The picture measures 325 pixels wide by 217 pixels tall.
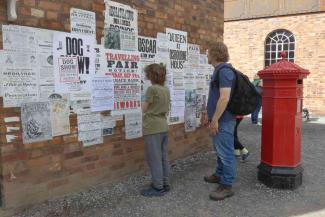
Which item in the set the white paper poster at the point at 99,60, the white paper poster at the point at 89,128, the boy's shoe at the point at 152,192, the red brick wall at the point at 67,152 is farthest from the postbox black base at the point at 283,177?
the white paper poster at the point at 99,60

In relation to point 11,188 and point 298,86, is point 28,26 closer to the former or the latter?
point 11,188

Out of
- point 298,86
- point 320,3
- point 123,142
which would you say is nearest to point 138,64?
point 123,142

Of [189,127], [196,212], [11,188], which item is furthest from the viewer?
[189,127]

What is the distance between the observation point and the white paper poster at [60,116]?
13.8 ft

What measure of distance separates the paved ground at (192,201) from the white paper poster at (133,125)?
585 mm

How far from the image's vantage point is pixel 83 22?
445cm

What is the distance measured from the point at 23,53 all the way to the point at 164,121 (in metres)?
1.74

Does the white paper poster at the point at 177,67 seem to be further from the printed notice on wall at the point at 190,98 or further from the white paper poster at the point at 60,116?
the white paper poster at the point at 60,116

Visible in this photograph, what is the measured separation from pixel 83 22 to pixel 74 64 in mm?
507

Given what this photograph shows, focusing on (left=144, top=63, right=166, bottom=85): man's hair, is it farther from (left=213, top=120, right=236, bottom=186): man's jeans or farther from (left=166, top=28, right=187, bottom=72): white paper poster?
(left=166, top=28, right=187, bottom=72): white paper poster

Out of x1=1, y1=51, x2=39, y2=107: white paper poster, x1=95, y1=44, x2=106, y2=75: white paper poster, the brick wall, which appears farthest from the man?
the brick wall

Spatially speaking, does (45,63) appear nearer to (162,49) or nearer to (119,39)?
(119,39)

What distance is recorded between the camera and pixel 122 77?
5.04 metres

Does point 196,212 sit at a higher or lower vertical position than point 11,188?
lower
